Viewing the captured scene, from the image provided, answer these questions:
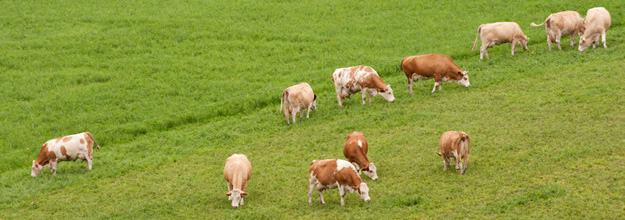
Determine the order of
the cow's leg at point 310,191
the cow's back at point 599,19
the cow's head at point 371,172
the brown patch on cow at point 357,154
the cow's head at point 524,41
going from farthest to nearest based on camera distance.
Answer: the cow's head at point 524,41
the cow's back at point 599,19
the brown patch on cow at point 357,154
the cow's head at point 371,172
the cow's leg at point 310,191

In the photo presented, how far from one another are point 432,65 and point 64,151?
13772 millimetres

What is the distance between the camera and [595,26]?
106 feet

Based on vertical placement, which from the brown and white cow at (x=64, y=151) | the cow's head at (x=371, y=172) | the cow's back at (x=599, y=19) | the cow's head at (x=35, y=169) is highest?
the cow's back at (x=599, y=19)

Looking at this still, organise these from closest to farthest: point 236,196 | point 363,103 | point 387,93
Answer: point 236,196 → point 387,93 → point 363,103

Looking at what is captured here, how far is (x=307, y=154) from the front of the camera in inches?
990

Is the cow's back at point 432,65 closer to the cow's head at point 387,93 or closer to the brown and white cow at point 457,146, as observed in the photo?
the cow's head at point 387,93

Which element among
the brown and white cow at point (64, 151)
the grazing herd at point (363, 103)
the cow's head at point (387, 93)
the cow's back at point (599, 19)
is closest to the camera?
the grazing herd at point (363, 103)

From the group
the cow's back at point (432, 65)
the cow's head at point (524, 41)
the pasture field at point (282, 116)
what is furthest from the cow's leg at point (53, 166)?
the cow's head at point (524, 41)

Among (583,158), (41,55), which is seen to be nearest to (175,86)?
(41,55)

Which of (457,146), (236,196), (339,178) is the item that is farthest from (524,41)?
(236,196)

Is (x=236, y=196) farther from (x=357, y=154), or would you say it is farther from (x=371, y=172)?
(x=371, y=172)

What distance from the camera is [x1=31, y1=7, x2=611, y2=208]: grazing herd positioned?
19594 millimetres

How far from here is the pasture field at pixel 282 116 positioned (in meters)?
20.4

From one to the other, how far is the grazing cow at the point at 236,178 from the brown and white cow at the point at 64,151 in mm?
6521
